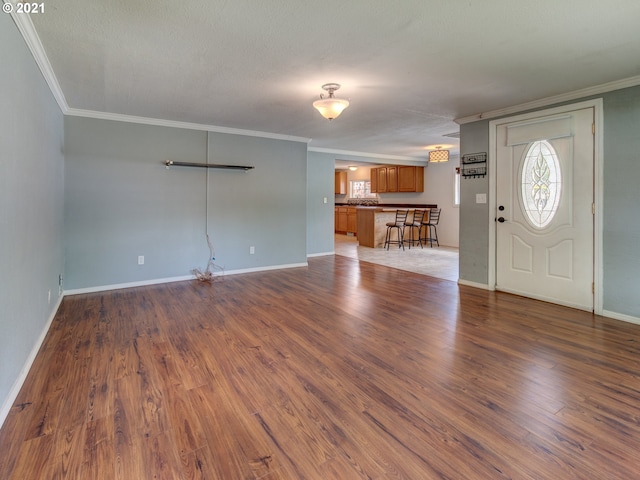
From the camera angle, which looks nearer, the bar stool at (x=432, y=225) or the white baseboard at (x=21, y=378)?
the white baseboard at (x=21, y=378)

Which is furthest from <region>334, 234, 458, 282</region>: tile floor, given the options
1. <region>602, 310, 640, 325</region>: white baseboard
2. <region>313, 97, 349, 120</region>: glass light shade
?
<region>313, 97, 349, 120</region>: glass light shade

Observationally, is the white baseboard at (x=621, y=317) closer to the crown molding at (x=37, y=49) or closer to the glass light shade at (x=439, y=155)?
the glass light shade at (x=439, y=155)

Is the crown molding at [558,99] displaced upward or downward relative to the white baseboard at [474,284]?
upward

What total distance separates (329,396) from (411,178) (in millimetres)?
8248

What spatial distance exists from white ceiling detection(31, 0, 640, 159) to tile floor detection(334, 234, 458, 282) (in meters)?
2.61

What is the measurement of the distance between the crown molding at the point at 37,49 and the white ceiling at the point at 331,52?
53mm

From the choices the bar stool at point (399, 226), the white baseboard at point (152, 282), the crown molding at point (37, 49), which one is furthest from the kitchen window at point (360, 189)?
the crown molding at point (37, 49)

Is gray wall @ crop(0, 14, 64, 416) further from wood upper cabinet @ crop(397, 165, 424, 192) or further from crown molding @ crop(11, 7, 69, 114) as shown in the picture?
wood upper cabinet @ crop(397, 165, 424, 192)

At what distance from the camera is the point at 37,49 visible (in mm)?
2502

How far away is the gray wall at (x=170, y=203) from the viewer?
4.31m

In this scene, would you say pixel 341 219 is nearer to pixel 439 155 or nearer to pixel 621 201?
pixel 439 155

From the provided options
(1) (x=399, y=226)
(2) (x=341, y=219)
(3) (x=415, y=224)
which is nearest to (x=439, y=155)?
(1) (x=399, y=226)

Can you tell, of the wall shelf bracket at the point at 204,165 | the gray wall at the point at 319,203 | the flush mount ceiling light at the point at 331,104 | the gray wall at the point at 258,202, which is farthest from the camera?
the gray wall at the point at 319,203

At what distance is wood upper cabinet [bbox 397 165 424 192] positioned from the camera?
9.41 meters
